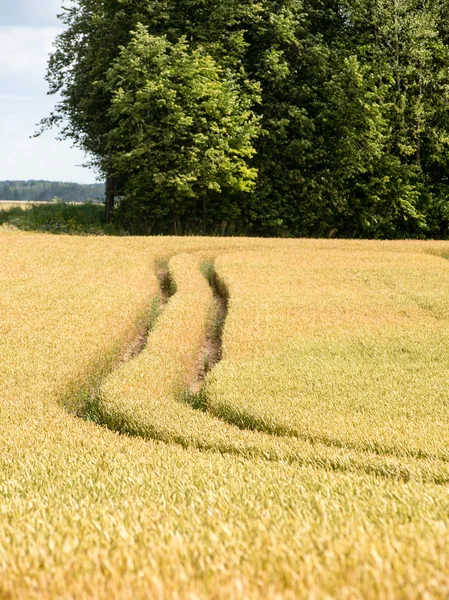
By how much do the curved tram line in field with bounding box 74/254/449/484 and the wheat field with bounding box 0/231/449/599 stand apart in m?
0.03

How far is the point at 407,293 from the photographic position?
16609 mm

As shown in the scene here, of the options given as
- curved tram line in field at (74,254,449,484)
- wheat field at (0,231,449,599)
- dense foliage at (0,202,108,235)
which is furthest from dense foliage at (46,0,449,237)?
curved tram line in field at (74,254,449,484)

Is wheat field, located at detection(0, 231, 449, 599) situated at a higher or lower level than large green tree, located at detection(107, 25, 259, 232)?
lower

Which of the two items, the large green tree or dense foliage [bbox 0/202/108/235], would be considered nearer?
the large green tree

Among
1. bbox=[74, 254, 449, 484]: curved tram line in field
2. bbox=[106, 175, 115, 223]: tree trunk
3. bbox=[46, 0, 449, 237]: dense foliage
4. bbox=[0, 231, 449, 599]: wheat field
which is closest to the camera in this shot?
bbox=[0, 231, 449, 599]: wheat field

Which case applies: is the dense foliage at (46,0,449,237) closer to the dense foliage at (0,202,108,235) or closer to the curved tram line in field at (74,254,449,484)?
the dense foliage at (0,202,108,235)

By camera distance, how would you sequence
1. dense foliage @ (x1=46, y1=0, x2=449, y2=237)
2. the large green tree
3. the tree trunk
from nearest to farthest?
the large green tree
dense foliage @ (x1=46, y1=0, x2=449, y2=237)
the tree trunk

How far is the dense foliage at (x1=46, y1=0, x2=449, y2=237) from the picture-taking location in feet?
107

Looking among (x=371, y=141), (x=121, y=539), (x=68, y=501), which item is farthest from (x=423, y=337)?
(x=371, y=141)

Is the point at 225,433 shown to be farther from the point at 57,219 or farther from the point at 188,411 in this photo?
the point at 57,219

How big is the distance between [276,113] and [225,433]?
109ft

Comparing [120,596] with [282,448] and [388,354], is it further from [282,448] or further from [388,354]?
[388,354]

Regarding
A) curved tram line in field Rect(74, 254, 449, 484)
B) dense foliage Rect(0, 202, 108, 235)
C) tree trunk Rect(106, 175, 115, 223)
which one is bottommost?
curved tram line in field Rect(74, 254, 449, 484)

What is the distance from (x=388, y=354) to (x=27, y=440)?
6.87 meters
